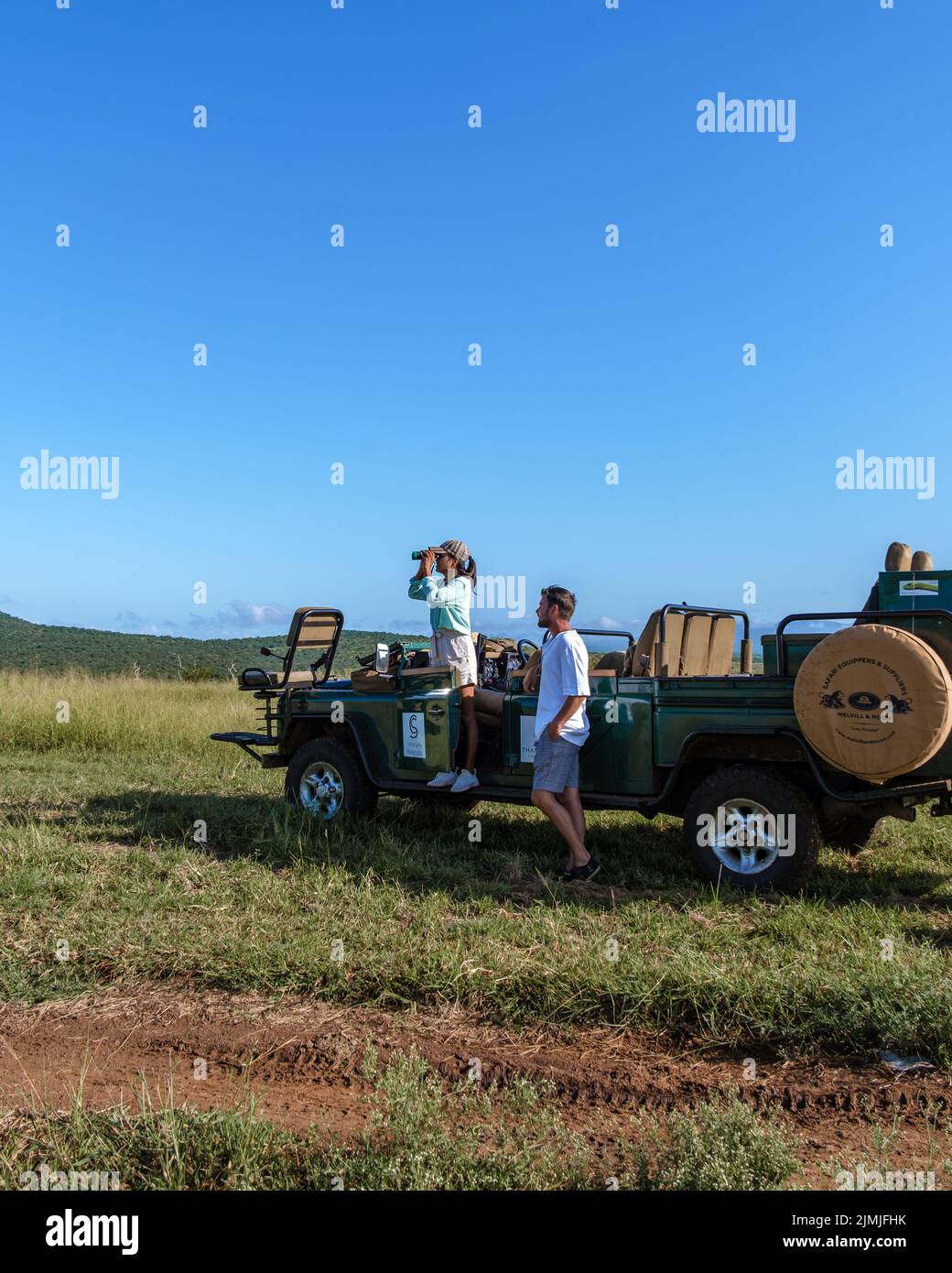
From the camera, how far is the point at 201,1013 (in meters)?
4.75

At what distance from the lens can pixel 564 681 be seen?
22.6 ft

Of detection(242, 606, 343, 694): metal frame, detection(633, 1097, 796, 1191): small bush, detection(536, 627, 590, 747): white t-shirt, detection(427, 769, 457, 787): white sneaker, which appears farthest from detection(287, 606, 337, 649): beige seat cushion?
detection(633, 1097, 796, 1191): small bush

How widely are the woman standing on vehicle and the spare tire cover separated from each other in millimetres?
2666

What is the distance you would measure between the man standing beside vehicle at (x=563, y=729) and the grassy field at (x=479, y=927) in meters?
0.33

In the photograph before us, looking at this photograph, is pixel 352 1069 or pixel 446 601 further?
pixel 446 601

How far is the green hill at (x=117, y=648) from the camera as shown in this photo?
44812 millimetres

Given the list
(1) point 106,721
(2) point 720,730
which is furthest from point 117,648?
(2) point 720,730

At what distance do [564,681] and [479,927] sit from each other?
73.1 inches

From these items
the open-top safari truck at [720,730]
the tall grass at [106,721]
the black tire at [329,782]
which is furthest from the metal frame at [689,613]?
the tall grass at [106,721]

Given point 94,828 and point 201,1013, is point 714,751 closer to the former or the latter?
point 201,1013

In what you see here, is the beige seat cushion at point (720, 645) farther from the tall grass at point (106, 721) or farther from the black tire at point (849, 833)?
the tall grass at point (106, 721)

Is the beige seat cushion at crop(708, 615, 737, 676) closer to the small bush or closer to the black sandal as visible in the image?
the black sandal
